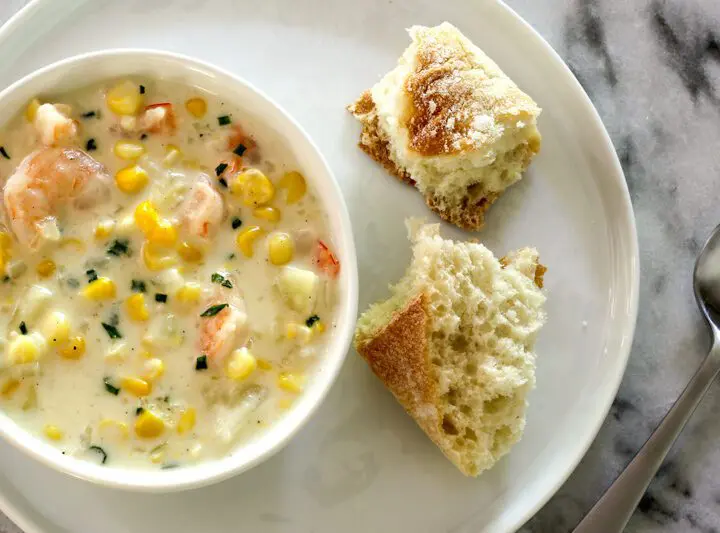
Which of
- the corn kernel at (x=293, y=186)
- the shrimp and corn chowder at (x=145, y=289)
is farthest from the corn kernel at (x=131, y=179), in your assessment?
the corn kernel at (x=293, y=186)

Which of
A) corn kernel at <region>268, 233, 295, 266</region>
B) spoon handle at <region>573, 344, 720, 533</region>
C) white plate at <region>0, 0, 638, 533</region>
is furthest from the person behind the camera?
spoon handle at <region>573, 344, 720, 533</region>

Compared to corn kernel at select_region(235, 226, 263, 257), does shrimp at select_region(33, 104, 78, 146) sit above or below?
above

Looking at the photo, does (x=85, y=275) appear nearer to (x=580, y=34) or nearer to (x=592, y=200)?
(x=592, y=200)

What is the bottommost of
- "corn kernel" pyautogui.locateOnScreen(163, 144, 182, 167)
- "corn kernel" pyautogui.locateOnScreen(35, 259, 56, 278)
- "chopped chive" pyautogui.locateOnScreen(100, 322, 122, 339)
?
"chopped chive" pyautogui.locateOnScreen(100, 322, 122, 339)

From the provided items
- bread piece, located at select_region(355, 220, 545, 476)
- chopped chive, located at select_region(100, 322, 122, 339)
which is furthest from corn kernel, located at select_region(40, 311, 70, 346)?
bread piece, located at select_region(355, 220, 545, 476)

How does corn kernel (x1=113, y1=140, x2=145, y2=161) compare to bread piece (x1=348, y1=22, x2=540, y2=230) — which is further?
bread piece (x1=348, y1=22, x2=540, y2=230)

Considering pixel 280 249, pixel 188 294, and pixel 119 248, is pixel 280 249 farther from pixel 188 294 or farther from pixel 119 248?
pixel 119 248

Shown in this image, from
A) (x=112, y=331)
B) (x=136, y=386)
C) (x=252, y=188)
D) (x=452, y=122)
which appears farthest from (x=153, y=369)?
(x=452, y=122)

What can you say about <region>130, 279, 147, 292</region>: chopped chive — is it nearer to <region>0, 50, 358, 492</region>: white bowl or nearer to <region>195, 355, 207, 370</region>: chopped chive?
<region>195, 355, 207, 370</region>: chopped chive

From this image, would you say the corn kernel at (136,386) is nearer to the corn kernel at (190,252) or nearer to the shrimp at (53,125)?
the corn kernel at (190,252)
